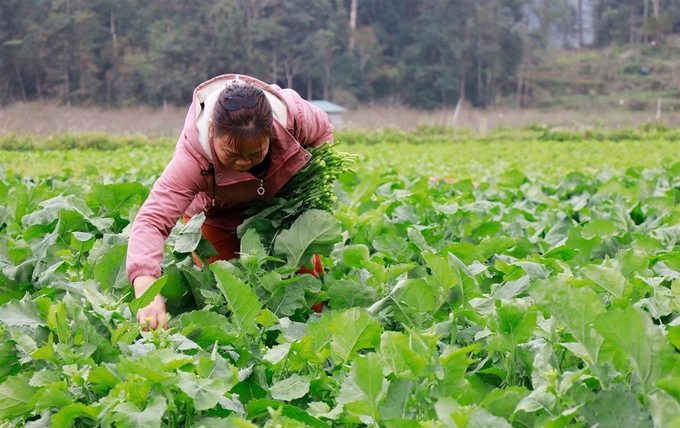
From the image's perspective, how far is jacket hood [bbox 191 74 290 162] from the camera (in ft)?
9.73

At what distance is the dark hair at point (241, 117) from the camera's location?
2.70 meters

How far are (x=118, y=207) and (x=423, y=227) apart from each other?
5.00ft

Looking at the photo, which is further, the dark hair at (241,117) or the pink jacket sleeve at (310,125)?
the pink jacket sleeve at (310,125)

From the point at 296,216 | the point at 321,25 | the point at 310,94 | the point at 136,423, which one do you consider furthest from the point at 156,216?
the point at 321,25

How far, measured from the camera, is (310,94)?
150 ft

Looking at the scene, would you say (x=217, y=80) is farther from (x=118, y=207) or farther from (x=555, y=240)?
(x=555, y=240)

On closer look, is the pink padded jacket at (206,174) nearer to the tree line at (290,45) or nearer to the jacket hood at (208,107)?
the jacket hood at (208,107)

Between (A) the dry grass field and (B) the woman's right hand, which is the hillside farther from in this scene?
(B) the woman's right hand

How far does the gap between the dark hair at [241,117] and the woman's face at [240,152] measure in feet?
0.05

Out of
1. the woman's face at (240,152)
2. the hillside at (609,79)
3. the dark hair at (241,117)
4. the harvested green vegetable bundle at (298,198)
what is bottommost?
the hillside at (609,79)

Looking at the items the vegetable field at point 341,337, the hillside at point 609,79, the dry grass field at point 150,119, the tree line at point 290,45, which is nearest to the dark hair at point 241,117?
the vegetable field at point 341,337

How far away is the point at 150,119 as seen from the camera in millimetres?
31250

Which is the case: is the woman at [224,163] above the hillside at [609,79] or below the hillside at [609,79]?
above

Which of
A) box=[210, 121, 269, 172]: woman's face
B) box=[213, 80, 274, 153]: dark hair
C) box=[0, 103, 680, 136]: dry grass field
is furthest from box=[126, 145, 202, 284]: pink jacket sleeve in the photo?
box=[0, 103, 680, 136]: dry grass field
